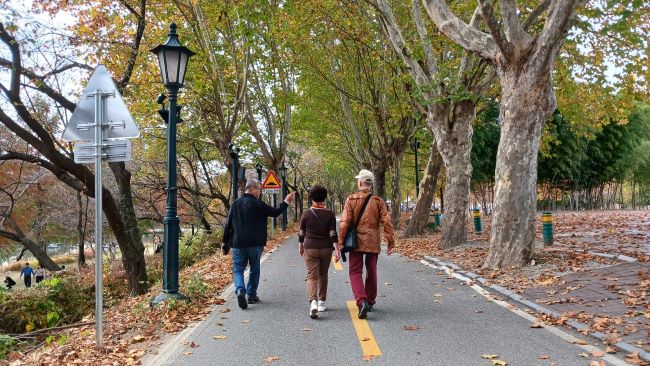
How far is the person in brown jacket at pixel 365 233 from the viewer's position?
639cm

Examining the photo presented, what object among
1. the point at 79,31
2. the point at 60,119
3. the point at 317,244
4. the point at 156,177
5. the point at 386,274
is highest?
the point at 79,31

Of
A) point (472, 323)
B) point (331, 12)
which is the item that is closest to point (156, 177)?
point (331, 12)

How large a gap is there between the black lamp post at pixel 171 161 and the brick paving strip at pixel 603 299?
16.8 feet

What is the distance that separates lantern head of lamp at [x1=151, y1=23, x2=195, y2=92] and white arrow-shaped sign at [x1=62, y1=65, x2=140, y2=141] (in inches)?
90.4

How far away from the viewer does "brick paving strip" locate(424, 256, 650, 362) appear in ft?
17.3

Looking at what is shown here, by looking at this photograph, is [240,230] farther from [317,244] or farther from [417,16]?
[417,16]

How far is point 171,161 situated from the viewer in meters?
7.70

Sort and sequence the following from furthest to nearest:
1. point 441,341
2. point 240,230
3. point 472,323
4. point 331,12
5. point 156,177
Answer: point 156,177 → point 331,12 → point 240,230 → point 472,323 → point 441,341

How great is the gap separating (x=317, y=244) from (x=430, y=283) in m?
3.40

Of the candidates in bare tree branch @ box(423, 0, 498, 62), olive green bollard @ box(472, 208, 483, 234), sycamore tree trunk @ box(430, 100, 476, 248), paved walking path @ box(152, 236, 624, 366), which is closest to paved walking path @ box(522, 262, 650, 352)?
paved walking path @ box(152, 236, 624, 366)

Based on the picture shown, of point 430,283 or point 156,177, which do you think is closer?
point 430,283

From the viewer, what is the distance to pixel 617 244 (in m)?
12.7

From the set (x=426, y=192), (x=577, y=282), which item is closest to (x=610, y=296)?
(x=577, y=282)

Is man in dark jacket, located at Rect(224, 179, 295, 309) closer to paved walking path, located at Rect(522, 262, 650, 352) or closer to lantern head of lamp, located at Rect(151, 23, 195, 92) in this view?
lantern head of lamp, located at Rect(151, 23, 195, 92)
